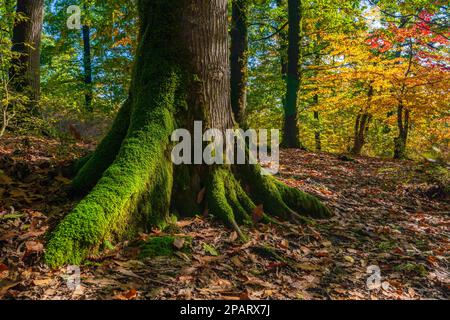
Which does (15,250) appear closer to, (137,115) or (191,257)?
(191,257)

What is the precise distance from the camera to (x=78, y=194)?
388 cm

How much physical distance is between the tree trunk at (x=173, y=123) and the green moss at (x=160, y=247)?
24cm

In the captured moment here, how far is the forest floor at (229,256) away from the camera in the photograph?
2576mm

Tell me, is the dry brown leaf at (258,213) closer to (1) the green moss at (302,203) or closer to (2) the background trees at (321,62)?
(1) the green moss at (302,203)

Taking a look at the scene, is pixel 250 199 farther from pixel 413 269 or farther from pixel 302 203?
pixel 413 269

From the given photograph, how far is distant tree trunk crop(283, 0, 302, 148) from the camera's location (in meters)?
11.4

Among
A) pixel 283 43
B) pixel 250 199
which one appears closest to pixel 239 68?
pixel 283 43

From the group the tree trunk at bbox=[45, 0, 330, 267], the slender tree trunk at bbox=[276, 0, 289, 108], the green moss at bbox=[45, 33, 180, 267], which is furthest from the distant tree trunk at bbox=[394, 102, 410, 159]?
the green moss at bbox=[45, 33, 180, 267]

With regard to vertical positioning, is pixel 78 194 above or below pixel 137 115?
below

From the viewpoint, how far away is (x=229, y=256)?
3258 millimetres

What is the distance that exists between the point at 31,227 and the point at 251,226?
225 centimetres
